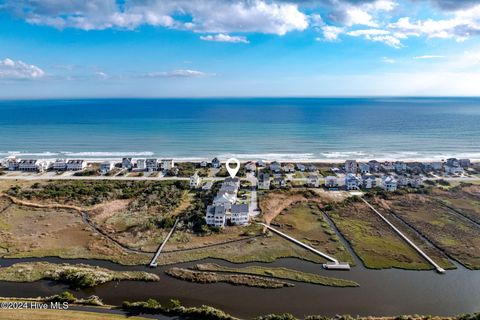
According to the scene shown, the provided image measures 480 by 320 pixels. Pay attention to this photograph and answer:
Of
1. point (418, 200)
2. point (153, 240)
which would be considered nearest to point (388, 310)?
point (153, 240)

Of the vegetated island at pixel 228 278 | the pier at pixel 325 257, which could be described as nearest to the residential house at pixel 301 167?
the pier at pixel 325 257

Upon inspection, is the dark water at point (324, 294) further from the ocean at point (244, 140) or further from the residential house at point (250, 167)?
the ocean at point (244, 140)

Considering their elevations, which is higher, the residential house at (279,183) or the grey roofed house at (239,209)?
the residential house at (279,183)

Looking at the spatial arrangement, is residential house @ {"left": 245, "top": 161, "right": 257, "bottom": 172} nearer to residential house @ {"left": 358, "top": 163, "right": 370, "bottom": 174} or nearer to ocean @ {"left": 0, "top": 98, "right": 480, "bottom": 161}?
ocean @ {"left": 0, "top": 98, "right": 480, "bottom": 161}

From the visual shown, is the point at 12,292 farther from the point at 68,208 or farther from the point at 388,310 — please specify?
the point at 388,310

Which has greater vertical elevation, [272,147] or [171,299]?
[272,147]

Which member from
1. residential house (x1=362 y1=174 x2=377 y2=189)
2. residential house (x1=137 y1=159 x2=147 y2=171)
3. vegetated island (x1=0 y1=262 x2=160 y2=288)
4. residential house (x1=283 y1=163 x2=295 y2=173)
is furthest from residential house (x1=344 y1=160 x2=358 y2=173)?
vegetated island (x1=0 y1=262 x2=160 y2=288)
